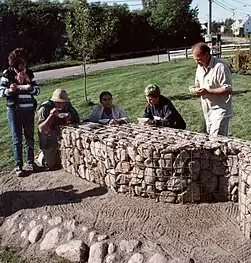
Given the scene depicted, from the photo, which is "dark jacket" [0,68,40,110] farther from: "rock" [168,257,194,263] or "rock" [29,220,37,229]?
"rock" [168,257,194,263]

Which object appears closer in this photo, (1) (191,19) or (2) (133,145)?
(2) (133,145)

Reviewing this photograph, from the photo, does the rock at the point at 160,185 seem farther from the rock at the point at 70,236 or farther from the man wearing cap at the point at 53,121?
the man wearing cap at the point at 53,121

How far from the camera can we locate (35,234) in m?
5.34

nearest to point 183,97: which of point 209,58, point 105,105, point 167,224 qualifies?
point 105,105

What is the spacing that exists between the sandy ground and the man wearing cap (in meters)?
0.46

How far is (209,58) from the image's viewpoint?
5.71 m

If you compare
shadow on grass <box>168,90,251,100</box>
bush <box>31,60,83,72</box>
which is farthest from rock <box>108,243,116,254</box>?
bush <box>31,60,83,72</box>

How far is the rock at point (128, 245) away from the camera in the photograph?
4.76 m

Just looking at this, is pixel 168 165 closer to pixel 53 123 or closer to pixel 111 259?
pixel 111 259

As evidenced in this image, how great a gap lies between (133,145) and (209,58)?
1.26 meters

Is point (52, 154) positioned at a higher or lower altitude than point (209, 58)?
lower

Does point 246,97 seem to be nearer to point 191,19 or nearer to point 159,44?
point 159,44

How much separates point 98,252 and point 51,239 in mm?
618

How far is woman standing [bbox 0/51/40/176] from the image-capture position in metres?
6.27
